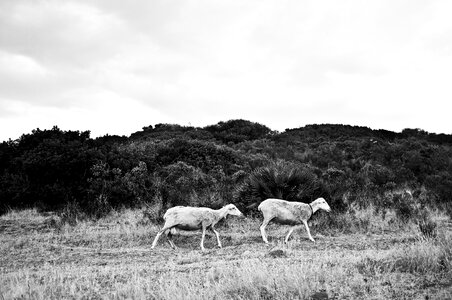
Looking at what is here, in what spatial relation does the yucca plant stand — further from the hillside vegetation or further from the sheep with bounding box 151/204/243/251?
the sheep with bounding box 151/204/243/251

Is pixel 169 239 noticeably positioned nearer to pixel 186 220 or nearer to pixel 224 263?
pixel 186 220

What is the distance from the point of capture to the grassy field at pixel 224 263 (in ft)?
17.6

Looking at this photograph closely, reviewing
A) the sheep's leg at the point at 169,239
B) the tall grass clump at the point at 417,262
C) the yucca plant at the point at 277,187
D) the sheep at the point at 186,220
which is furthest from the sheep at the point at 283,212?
the tall grass clump at the point at 417,262

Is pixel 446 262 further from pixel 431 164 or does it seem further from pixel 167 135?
pixel 167 135

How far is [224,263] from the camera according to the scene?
755cm

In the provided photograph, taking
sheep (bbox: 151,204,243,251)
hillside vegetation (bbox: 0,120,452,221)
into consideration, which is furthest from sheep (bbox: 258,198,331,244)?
hillside vegetation (bbox: 0,120,452,221)

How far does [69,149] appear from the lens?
54.9 feet

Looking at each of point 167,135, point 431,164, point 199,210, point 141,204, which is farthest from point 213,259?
point 167,135

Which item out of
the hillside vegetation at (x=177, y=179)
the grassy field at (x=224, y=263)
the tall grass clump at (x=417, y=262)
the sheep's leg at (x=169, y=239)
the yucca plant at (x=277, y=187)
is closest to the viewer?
the grassy field at (x=224, y=263)

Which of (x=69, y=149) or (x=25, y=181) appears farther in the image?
(x=69, y=149)

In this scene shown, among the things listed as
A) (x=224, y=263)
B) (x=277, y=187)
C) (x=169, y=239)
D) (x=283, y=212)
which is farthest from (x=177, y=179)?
(x=224, y=263)

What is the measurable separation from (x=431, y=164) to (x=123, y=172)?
16911mm

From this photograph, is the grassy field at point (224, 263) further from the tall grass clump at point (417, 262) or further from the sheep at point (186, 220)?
the sheep at point (186, 220)

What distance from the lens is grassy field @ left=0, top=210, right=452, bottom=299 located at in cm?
536
